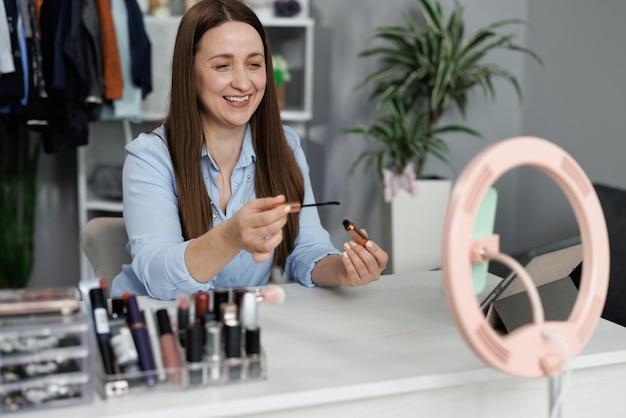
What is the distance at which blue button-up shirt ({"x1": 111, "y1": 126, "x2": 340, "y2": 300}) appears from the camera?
1.37 meters

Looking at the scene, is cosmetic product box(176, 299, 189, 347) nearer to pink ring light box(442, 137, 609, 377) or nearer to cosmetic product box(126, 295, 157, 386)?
cosmetic product box(126, 295, 157, 386)

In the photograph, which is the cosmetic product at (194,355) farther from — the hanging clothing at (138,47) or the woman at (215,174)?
the hanging clothing at (138,47)

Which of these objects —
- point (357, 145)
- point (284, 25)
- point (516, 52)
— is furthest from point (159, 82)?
point (516, 52)

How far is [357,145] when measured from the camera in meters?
4.09

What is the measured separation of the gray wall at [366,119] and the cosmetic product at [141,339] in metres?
2.82

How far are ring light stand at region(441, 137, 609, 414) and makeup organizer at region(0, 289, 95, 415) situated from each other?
17.6 inches

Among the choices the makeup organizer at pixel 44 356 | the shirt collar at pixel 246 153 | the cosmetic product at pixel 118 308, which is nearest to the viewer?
the makeup organizer at pixel 44 356

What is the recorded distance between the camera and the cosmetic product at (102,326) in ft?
3.15

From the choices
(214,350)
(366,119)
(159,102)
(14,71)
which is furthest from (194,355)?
(366,119)

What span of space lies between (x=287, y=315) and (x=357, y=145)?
2.81m

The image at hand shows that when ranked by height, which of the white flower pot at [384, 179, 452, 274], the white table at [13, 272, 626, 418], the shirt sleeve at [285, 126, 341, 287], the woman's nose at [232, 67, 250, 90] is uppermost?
the woman's nose at [232, 67, 250, 90]

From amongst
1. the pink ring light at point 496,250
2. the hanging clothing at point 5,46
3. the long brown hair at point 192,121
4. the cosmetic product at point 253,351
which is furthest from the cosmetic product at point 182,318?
the hanging clothing at point 5,46

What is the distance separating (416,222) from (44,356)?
2841 millimetres

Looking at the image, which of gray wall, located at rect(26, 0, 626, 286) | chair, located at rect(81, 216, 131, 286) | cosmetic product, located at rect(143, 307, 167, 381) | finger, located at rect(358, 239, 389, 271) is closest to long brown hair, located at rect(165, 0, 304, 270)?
chair, located at rect(81, 216, 131, 286)
